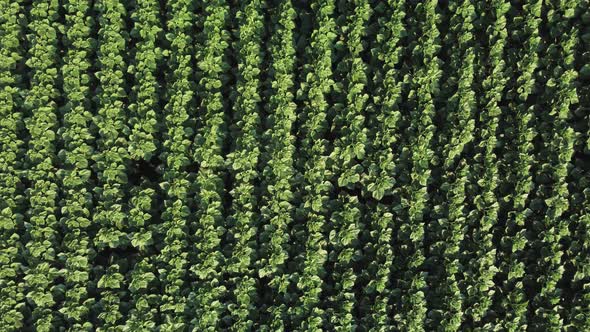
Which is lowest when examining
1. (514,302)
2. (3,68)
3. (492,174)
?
(514,302)

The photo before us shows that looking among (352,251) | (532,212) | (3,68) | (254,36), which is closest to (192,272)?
(352,251)

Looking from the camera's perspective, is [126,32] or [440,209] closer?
[440,209]

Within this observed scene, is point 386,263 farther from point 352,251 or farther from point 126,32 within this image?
point 126,32

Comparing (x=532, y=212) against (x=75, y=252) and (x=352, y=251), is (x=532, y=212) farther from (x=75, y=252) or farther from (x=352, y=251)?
(x=75, y=252)

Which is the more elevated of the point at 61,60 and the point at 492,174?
the point at 61,60

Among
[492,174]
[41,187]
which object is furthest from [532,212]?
[41,187]

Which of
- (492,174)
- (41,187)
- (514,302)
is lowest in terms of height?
(514,302)
